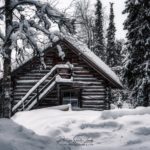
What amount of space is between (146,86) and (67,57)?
18.5ft

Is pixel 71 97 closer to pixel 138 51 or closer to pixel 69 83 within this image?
pixel 69 83

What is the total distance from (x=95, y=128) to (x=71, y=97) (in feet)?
34.6

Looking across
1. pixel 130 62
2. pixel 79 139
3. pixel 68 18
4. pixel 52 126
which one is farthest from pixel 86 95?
pixel 79 139

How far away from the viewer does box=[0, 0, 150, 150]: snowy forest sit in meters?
9.23

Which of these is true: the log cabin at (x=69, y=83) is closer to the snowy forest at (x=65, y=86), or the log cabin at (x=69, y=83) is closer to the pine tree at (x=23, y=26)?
the snowy forest at (x=65, y=86)

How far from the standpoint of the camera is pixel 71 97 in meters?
21.9

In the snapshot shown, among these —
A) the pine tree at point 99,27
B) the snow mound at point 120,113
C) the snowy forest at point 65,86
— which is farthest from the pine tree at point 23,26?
the pine tree at point 99,27

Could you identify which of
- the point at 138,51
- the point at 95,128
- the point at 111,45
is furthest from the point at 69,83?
the point at 111,45

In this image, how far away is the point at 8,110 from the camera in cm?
1457

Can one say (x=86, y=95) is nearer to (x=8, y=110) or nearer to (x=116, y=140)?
(x=8, y=110)

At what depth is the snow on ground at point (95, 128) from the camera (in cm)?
900

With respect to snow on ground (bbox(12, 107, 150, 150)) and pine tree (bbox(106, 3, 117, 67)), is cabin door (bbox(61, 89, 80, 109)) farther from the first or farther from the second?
pine tree (bbox(106, 3, 117, 67))

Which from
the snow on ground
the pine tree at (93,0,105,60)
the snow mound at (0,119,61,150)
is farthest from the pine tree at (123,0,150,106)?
the pine tree at (93,0,105,60)

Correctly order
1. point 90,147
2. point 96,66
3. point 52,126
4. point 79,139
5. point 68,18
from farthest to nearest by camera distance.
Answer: point 96,66 → point 68,18 → point 52,126 → point 79,139 → point 90,147
